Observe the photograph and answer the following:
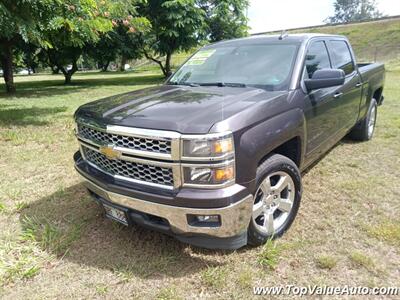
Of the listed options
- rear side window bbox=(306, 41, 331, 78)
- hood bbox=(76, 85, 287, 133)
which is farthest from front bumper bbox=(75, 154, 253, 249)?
rear side window bbox=(306, 41, 331, 78)

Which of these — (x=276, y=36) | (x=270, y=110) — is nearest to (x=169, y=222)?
(x=270, y=110)

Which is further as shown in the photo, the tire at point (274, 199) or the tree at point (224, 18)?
the tree at point (224, 18)

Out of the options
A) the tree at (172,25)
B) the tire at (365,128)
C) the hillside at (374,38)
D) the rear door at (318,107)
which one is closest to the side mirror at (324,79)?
the rear door at (318,107)

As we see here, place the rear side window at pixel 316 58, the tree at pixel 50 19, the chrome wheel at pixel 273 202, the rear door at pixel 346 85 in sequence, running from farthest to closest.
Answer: the tree at pixel 50 19 < the rear door at pixel 346 85 < the rear side window at pixel 316 58 < the chrome wheel at pixel 273 202

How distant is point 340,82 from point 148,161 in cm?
212

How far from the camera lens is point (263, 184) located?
2.78 m

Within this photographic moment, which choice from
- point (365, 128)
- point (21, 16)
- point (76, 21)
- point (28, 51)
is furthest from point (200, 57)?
point (28, 51)

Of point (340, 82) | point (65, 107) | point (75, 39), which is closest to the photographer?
point (340, 82)

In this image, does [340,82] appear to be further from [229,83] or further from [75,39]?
[75,39]

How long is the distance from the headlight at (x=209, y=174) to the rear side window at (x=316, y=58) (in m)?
1.77

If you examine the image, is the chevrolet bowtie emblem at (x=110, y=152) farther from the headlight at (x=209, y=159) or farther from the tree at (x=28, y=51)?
the tree at (x=28, y=51)

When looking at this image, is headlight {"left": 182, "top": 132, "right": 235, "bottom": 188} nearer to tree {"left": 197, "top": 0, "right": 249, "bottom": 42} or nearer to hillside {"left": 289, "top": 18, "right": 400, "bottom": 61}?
tree {"left": 197, "top": 0, "right": 249, "bottom": 42}

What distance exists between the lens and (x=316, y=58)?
12.5ft

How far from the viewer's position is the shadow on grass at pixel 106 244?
2705mm
